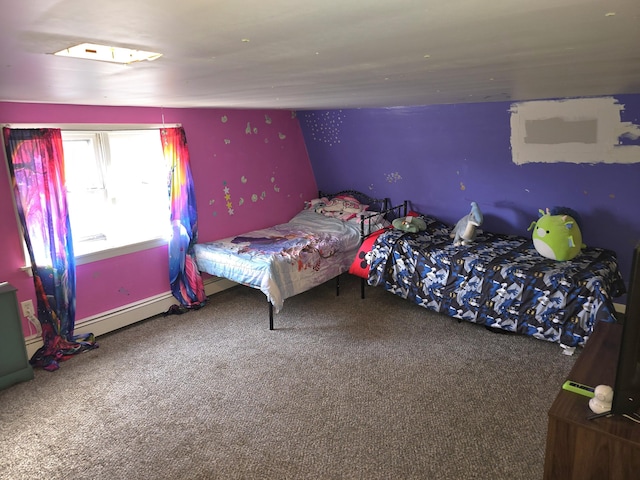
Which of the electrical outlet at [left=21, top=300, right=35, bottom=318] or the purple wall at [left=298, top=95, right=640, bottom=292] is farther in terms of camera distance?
the purple wall at [left=298, top=95, right=640, bottom=292]

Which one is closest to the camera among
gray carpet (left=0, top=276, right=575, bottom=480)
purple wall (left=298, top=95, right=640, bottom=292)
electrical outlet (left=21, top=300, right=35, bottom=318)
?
gray carpet (left=0, top=276, right=575, bottom=480)

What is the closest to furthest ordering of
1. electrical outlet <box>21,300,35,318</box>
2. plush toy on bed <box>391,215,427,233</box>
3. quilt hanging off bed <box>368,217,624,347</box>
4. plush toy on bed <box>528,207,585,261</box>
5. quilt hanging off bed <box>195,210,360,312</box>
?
1. quilt hanging off bed <box>368,217,624,347</box>
2. electrical outlet <box>21,300,35,318</box>
3. plush toy on bed <box>528,207,585,261</box>
4. quilt hanging off bed <box>195,210,360,312</box>
5. plush toy on bed <box>391,215,427,233</box>

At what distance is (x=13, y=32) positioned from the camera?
1.05 metres

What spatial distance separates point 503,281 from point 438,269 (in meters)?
0.53

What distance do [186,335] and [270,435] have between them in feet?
4.91

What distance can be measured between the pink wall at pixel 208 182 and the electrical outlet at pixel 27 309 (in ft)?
0.19

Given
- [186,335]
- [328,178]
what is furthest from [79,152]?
[328,178]

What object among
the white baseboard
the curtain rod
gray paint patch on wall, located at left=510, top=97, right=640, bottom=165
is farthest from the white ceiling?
the white baseboard

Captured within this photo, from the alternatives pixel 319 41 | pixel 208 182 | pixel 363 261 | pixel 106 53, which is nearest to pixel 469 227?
pixel 363 261

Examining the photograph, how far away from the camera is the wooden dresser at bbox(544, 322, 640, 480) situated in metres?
1.42

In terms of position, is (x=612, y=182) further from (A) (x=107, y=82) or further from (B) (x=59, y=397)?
(B) (x=59, y=397)

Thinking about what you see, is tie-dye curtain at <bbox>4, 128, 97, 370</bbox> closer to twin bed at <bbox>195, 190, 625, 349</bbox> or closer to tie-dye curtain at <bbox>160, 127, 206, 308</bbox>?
tie-dye curtain at <bbox>160, 127, 206, 308</bbox>

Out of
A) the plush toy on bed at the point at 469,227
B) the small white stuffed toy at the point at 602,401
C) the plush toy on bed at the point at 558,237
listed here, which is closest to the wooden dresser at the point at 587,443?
the small white stuffed toy at the point at 602,401

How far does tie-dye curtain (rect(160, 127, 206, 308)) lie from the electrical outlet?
112 centimetres
